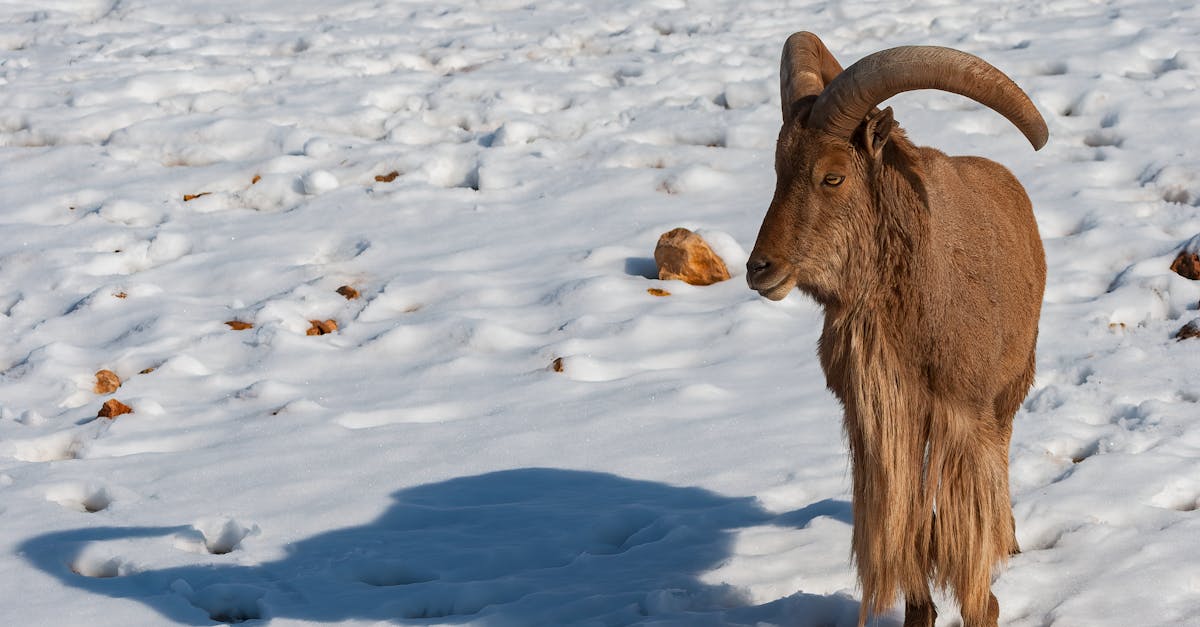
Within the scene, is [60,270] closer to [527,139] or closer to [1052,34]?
[527,139]

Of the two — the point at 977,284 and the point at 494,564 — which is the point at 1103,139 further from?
the point at 494,564

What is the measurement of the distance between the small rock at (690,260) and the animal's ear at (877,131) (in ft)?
13.1

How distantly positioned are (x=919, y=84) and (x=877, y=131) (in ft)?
0.76

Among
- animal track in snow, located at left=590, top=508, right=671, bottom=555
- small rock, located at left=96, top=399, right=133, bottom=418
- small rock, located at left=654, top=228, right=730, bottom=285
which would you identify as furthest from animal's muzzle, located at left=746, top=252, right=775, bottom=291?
small rock, located at left=96, top=399, right=133, bottom=418

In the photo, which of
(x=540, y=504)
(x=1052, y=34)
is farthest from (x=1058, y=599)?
(x=1052, y=34)

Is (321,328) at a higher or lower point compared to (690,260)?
lower

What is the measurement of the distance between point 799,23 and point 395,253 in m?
6.11

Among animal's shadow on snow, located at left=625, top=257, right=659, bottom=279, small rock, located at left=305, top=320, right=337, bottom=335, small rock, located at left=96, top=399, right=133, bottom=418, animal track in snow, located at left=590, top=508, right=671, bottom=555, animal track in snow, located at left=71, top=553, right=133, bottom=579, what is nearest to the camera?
animal track in snow, located at left=71, top=553, right=133, bottom=579

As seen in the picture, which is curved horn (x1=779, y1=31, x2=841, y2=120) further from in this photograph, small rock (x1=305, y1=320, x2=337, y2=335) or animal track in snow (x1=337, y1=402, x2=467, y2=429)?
small rock (x1=305, y1=320, x2=337, y2=335)

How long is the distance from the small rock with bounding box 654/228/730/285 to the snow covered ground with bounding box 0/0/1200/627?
0.19 m

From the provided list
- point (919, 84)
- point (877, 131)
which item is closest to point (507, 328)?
point (877, 131)

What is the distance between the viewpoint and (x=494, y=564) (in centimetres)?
537

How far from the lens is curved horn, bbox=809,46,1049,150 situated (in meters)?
4.07

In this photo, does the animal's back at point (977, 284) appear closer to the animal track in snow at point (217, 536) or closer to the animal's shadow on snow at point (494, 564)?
the animal's shadow on snow at point (494, 564)
